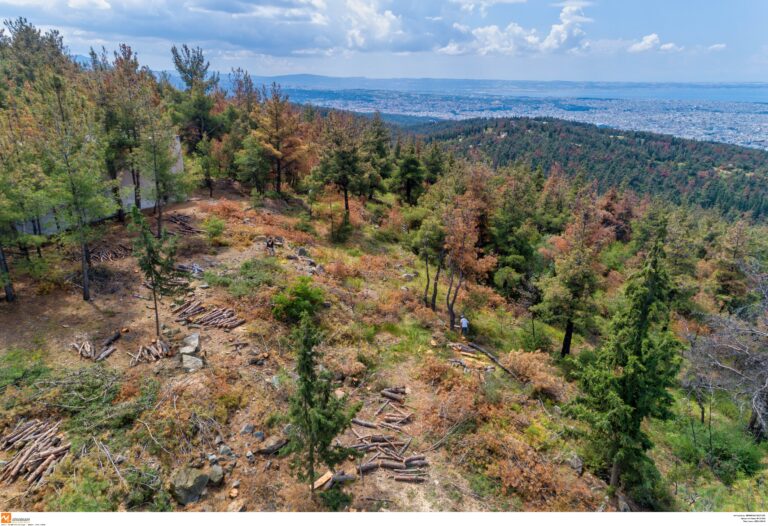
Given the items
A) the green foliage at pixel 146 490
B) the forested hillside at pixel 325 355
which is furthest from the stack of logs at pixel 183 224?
the green foliage at pixel 146 490

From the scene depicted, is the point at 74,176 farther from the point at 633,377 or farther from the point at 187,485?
the point at 633,377

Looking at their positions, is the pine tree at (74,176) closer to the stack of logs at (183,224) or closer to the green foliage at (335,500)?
the stack of logs at (183,224)

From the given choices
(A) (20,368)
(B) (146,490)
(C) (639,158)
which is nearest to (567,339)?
(B) (146,490)

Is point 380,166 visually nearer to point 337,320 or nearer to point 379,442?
point 337,320

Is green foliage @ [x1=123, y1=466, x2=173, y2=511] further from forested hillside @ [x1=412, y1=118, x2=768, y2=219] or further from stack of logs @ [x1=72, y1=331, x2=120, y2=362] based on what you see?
forested hillside @ [x1=412, y1=118, x2=768, y2=219]

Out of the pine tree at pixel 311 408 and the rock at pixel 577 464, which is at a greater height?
the pine tree at pixel 311 408

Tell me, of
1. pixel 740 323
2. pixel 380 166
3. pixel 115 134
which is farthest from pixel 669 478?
pixel 380 166
